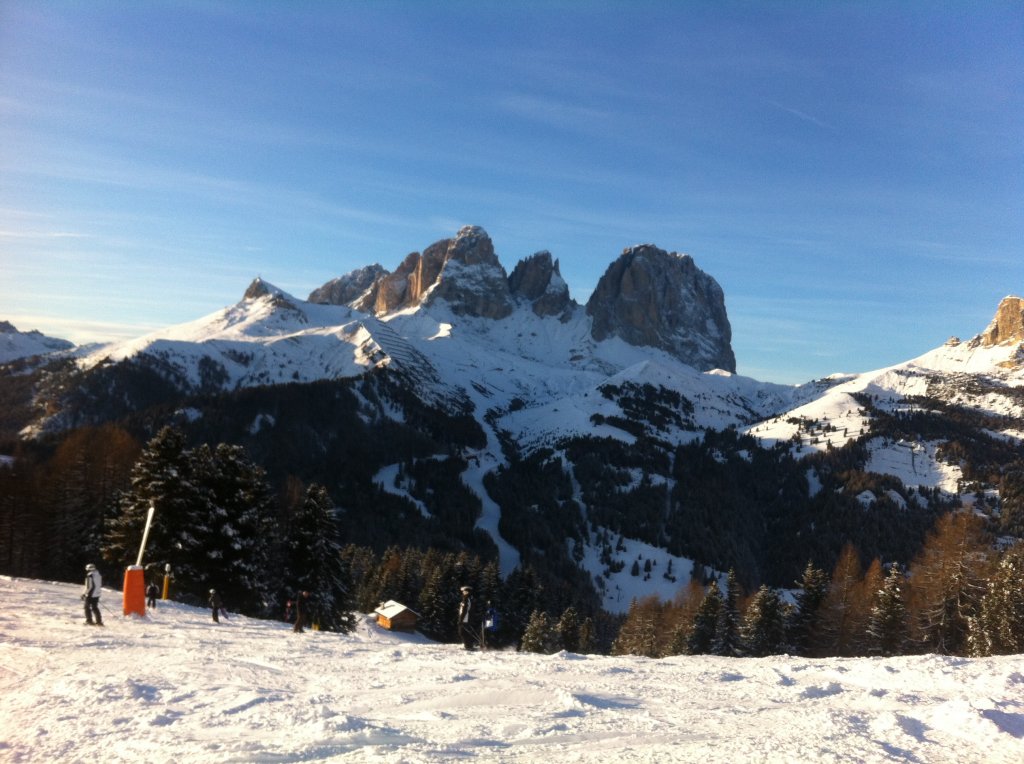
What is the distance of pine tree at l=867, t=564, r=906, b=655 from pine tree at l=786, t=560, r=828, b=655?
571 cm

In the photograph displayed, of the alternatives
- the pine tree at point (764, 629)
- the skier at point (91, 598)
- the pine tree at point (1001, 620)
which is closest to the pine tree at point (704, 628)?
the pine tree at point (764, 629)

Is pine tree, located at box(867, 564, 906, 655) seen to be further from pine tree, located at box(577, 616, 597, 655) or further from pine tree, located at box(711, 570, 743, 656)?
pine tree, located at box(577, 616, 597, 655)

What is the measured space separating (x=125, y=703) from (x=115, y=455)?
56105 millimetres

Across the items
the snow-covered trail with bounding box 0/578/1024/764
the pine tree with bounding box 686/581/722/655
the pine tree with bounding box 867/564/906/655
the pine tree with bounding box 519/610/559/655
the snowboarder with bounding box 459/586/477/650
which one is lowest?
the pine tree with bounding box 519/610/559/655

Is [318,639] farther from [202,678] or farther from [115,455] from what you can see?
[115,455]

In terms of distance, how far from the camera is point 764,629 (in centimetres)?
5131

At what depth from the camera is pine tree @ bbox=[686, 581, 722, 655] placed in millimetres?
52875

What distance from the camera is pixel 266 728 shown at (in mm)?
8641

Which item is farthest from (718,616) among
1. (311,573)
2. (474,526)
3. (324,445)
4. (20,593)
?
(324,445)

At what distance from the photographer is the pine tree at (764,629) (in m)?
51.1

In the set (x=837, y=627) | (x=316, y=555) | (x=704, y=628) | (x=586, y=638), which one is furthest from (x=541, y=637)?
(x=837, y=627)

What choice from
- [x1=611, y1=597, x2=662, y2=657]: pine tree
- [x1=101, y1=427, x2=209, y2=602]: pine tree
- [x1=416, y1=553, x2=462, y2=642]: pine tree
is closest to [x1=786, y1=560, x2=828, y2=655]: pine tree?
[x1=611, y1=597, x2=662, y2=657]: pine tree

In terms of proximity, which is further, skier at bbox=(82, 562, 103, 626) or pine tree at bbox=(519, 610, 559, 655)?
pine tree at bbox=(519, 610, 559, 655)

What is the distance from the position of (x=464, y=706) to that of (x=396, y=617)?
182 ft
